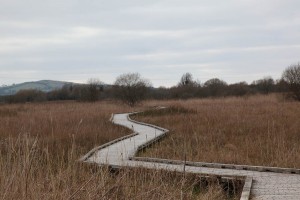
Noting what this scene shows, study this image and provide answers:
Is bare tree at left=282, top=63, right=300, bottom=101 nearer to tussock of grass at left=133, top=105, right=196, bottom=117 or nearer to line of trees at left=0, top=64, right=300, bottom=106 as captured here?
line of trees at left=0, top=64, right=300, bottom=106

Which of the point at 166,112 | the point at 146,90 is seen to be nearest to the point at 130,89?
the point at 146,90

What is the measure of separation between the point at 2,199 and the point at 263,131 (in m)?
11.1

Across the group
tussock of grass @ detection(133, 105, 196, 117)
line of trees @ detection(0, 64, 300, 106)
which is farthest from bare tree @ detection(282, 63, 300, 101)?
tussock of grass @ detection(133, 105, 196, 117)

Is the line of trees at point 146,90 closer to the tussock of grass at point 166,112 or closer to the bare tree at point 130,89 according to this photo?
the bare tree at point 130,89

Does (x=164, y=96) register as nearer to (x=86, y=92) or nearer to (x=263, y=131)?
(x=86, y=92)

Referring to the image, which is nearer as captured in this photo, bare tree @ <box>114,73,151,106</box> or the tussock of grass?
the tussock of grass

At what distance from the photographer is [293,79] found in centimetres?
3262

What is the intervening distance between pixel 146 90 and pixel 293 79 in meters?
13.0

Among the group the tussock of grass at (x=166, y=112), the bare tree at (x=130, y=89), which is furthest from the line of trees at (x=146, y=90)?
the tussock of grass at (x=166, y=112)

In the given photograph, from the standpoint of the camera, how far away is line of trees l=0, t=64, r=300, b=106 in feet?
110

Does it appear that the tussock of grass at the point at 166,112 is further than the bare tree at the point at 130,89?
No

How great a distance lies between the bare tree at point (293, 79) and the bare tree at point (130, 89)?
1239 cm

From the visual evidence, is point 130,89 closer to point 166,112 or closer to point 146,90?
point 146,90

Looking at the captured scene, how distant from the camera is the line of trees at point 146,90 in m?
33.6
